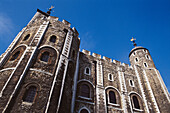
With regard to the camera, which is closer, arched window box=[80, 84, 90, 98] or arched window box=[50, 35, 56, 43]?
arched window box=[50, 35, 56, 43]

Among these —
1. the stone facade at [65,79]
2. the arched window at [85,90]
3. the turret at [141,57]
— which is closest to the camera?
the stone facade at [65,79]

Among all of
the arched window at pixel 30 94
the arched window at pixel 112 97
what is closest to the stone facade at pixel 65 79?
the arched window at pixel 30 94

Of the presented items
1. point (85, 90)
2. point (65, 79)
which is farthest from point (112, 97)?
point (65, 79)

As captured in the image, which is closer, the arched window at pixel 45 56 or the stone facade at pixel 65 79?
the stone facade at pixel 65 79

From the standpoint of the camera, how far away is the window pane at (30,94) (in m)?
7.47

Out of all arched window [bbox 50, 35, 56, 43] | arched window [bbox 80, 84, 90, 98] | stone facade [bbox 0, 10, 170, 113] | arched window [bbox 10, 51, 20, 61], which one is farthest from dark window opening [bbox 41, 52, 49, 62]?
arched window [bbox 80, 84, 90, 98]

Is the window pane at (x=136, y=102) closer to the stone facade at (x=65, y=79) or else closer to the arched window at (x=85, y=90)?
the stone facade at (x=65, y=79)

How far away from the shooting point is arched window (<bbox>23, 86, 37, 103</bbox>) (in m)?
7.46

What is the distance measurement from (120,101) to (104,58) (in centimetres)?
630

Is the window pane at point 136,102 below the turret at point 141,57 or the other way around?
below

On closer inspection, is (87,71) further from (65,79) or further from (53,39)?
(53,39)

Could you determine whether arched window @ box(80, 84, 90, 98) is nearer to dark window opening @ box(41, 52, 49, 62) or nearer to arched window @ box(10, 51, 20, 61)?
dark window opening @ box(41, 52, 49, 62)

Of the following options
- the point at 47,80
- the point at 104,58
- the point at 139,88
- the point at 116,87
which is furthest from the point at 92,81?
the point at 139,88

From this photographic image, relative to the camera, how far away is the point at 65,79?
9570mm
